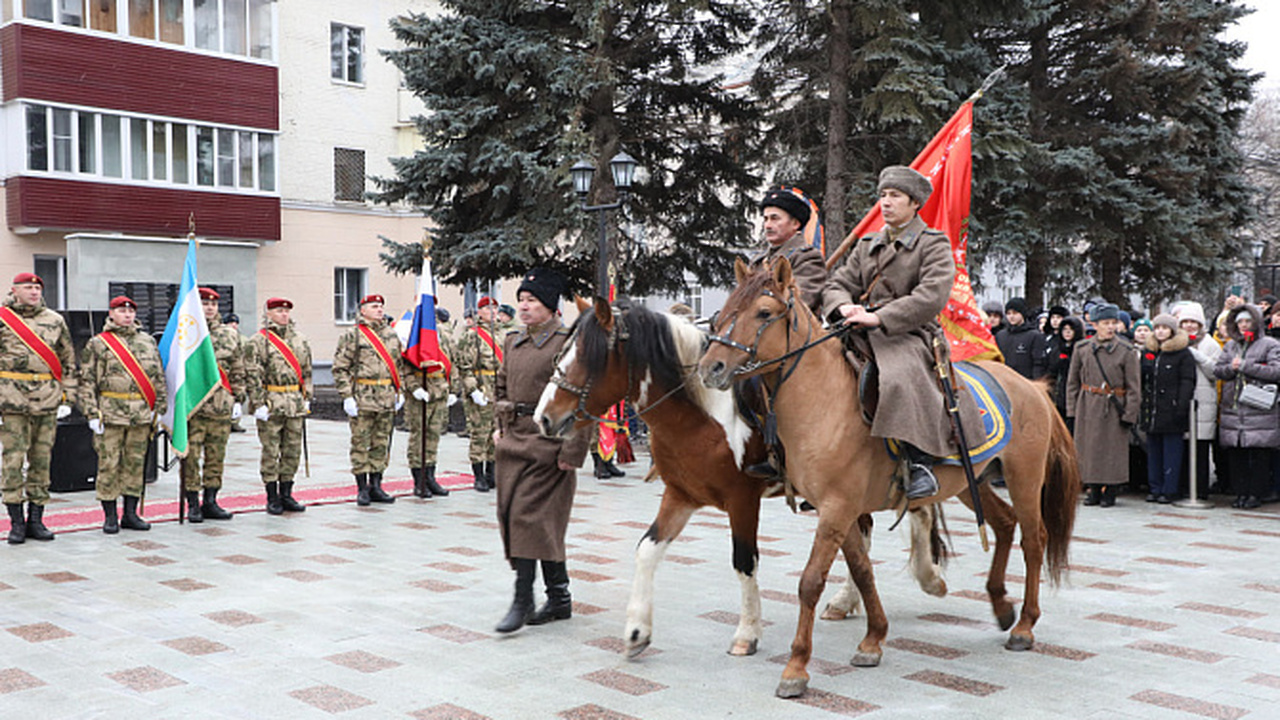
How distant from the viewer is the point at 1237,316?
11.8 meters

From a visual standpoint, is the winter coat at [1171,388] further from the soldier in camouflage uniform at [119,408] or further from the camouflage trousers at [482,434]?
the soldier in camouflage uniform at [119,408]

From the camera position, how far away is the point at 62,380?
9.96 metres

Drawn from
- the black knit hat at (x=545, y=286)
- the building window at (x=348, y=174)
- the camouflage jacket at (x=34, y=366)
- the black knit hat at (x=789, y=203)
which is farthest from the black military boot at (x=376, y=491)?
the building window at (x=348, y=174)

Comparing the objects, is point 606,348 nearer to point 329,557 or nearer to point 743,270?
point 743,270

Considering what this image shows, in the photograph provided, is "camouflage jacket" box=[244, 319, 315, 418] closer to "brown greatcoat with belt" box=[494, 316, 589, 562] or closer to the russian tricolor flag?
the russian tricolor flag

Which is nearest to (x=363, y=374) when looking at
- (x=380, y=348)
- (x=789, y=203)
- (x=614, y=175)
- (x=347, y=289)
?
(x=380, y=348)

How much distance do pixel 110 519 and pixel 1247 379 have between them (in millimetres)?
11277

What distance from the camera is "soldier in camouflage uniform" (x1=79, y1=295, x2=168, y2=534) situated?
10078 millimetres

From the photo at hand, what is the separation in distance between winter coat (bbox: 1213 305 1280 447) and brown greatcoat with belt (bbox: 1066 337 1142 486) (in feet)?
2.80

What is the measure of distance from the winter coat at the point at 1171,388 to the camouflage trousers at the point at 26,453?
1094 centimetres

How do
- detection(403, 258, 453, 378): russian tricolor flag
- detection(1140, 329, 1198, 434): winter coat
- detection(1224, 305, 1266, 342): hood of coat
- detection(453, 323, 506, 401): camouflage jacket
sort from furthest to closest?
detection(453, 323, 506, 401): camouflage jacket, detection(403, 258, 453, 378): russian tricolor flag, detection(1140, 329, 1198, 434): winter coat, detection(1224, 305, 1266, 342): hood of coat

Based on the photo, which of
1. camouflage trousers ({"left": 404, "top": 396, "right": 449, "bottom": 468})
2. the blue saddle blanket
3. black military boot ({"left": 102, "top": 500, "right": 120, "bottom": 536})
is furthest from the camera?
camouflage trousers ({"left": 404, "top": 396, "right": 449, "bottom": 468})

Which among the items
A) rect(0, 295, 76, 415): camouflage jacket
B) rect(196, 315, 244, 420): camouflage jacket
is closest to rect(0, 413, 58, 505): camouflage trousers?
rect(0, 295, 76, 415): camouflage jacket

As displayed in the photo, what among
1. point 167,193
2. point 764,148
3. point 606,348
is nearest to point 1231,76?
point 764,148
